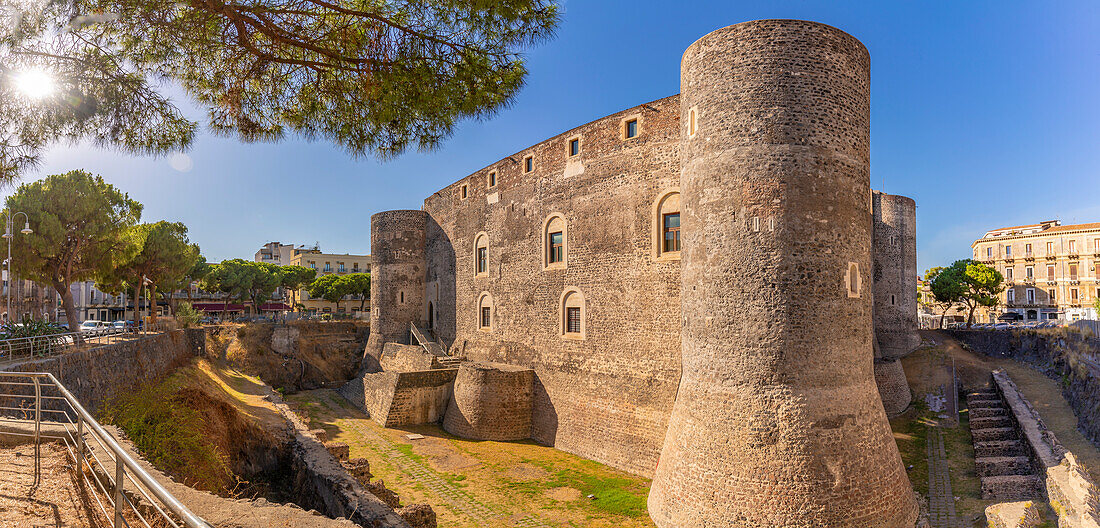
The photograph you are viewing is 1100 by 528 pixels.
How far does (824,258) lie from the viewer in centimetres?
1076

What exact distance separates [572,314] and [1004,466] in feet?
36.8

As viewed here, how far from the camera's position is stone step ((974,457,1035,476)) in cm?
1273

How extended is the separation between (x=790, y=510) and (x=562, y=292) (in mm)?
9987

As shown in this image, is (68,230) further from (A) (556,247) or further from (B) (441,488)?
(A) (556,247)

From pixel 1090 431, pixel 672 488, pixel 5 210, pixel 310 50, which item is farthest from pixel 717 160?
pixel 5 210

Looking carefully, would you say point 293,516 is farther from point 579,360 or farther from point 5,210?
point 5,210

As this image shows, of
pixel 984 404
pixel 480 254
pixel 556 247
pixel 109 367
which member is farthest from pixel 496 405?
pixel 984 404

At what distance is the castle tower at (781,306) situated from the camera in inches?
401

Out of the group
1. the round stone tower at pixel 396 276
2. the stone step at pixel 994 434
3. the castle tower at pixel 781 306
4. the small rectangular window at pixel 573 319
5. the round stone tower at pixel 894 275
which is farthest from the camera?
the round stone tower at pixel 396 276

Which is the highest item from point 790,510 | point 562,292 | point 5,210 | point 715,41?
point 715,41

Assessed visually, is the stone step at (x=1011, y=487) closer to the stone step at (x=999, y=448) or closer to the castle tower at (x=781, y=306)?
the stone step at (x=999, y=448)

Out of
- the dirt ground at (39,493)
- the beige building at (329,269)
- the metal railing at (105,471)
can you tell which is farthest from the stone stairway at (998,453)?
the beige building at (329,269)

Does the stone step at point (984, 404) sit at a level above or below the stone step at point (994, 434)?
above

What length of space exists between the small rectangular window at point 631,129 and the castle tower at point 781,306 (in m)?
4.73
